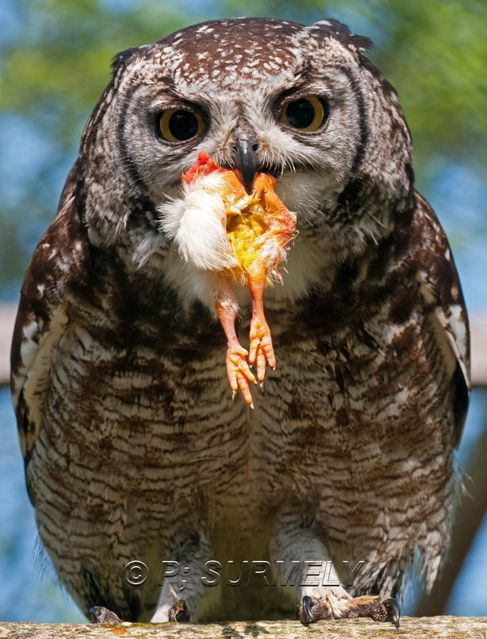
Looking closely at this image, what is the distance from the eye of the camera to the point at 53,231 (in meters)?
4.10

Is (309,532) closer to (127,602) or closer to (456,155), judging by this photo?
(127,602)

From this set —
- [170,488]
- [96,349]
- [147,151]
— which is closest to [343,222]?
[147,151]

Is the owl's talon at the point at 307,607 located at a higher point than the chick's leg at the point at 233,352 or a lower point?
lower

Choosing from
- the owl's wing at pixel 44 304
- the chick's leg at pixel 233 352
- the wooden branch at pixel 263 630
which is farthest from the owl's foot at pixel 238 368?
the owl's wing at pixel 44 304

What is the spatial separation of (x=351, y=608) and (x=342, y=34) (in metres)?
2.03

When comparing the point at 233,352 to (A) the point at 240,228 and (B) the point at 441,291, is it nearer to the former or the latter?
(A) the point at 240,228

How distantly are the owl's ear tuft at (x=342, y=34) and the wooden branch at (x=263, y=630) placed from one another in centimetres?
193

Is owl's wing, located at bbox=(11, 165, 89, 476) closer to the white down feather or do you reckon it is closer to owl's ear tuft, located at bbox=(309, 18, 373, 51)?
the white down feather

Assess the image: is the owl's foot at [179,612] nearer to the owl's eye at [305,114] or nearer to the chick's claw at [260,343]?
the chick's claw at [260,343]

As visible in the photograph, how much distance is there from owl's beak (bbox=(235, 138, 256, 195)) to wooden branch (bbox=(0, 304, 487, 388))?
6.54 ft

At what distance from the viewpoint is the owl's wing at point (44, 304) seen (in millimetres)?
3941

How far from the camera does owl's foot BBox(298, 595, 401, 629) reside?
12.5ft

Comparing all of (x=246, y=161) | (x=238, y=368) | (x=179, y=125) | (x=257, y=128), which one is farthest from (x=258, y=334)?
(x=179, y=125)

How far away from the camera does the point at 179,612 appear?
4160 mm
